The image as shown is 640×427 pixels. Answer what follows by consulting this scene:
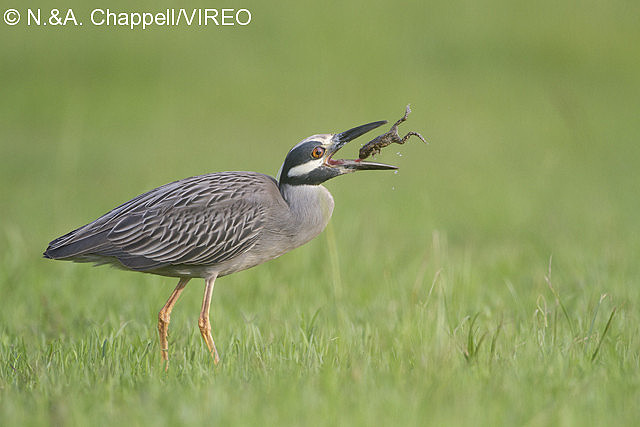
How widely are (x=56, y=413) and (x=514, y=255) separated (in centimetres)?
606

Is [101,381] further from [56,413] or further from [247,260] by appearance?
[247,260]

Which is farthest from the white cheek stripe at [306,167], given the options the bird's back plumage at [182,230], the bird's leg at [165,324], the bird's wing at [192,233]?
the bird's leg at [165,324]

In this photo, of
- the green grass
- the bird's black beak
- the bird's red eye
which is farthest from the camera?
the bird's red eye

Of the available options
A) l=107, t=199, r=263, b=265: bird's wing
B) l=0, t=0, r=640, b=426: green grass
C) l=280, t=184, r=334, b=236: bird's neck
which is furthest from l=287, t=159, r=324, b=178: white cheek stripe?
l=0, t=0, r=640, b=426: green grass

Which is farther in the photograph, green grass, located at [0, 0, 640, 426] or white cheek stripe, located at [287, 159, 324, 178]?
white cheek stripe, located at [287, 159, 324, 178]

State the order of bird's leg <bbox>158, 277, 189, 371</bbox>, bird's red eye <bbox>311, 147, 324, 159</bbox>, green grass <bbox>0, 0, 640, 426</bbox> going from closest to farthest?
green grass <bbox>0, 0, 640, 426</bbox>
bird's leg <bbox>158, 277, 189, 371</bbox>
bird's red eye <bbox>311, 147, 324, 159</bbox>

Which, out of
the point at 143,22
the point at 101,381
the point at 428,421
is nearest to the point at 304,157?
the point at 101,381

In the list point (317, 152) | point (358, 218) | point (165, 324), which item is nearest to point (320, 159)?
point (317, 152)

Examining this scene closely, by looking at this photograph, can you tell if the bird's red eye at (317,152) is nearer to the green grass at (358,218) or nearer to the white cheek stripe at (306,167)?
the white cheek stripe at (306,167)

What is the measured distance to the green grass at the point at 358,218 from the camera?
13.9 ft

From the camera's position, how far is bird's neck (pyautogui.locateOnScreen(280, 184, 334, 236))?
5.82m

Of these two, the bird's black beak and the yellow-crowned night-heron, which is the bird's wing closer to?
the yellow-crowned night-heron

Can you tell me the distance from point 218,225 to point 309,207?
2.16 ft

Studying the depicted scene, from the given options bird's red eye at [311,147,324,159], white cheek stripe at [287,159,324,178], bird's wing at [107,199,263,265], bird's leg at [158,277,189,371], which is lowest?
bird's leg at [158,277,189,371]
